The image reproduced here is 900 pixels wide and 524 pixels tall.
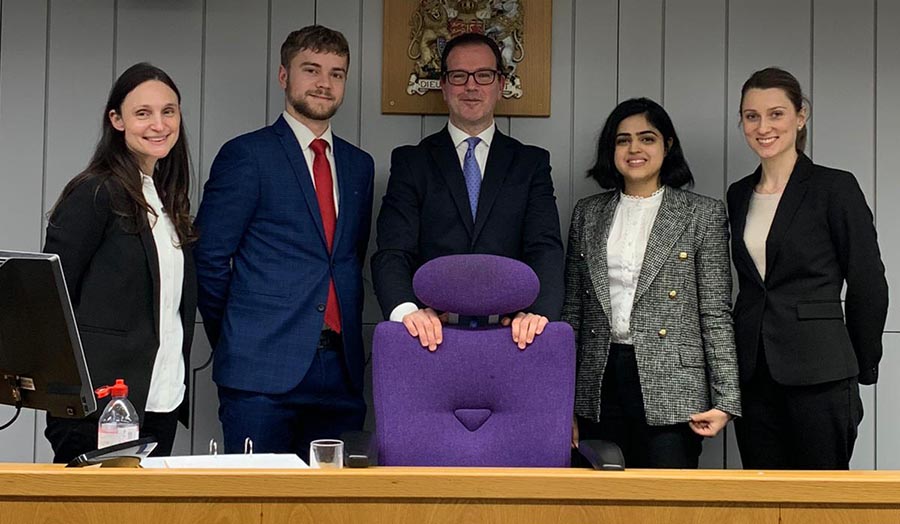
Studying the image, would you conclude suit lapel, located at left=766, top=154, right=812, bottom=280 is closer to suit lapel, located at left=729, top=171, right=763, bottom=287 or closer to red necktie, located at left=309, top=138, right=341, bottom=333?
suit lapel, located at left=729, top=171, right=763, bottom=287

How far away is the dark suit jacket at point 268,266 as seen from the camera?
3.10 m

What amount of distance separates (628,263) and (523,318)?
67 centimetres

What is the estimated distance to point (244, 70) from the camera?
3680 mm

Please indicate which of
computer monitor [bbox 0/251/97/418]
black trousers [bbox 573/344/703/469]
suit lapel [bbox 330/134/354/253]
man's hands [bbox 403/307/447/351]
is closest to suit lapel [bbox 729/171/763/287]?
black trousers [bbox 573/344/703/469]

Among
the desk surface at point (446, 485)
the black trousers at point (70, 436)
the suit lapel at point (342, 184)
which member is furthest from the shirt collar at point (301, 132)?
the desk surface at point (446, 485)

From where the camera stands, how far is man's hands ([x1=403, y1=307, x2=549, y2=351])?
2516 mm

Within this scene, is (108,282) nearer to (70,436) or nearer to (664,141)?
(70,436)

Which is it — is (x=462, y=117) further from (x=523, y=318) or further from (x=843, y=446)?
(x=843, y=446)

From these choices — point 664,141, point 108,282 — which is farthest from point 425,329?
point 664,141

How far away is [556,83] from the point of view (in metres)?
3.70

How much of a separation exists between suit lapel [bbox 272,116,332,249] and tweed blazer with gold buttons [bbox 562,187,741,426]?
823mm

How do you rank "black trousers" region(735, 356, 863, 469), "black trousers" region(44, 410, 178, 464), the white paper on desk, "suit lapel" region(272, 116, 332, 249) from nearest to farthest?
1. the white paper on desk
2. "black trousers" region(44, 410, 178, 464)
3. "black trousers" region(735, 356, 863, 469)
4. "suit lapel" region(272, 116, 332, 249)

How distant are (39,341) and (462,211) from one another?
5.06ft

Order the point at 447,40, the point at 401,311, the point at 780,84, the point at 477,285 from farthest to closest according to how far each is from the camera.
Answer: the point at 447,40, the point at 780,84, the point at 401,311, the point at 477,285
